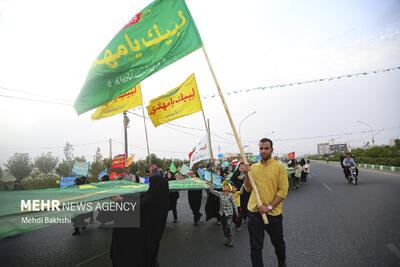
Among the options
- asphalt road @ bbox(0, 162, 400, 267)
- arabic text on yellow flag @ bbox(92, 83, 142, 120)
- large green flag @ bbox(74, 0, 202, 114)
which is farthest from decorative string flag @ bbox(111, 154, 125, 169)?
large green flag @ bbox(74, 0, 202, 114)

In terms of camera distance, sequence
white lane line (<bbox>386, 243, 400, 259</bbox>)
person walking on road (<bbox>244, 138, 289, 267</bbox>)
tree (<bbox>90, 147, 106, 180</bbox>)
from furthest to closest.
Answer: tree (<bbox>90, 147, 106, 180</bbox>), white lane line (<bbox>386, 243, 400, 259</bbox>), person walking on road (<bbox>244, 138, 289, 267</bbox>)

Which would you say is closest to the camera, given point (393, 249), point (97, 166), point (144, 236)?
point (144, 236)

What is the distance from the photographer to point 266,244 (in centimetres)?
447

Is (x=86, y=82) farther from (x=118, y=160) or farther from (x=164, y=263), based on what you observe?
(x=118, y=160)

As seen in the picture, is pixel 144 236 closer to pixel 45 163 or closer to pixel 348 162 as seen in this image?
pixel 348 162

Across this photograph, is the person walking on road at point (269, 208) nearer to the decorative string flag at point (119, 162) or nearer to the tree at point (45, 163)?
the decorative string flag at point (119, 162)

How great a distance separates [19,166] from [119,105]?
3789 cm

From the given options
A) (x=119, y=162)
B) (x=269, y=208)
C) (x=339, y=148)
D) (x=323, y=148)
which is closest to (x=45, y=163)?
(x=119, y=162)

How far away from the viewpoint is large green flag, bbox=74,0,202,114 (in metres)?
3.93

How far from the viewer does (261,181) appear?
3084 millimetres

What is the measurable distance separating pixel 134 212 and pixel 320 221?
197 inches

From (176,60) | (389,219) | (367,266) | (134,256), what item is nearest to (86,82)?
(176,60)

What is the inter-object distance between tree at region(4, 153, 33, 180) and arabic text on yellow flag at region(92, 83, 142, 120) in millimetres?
36944

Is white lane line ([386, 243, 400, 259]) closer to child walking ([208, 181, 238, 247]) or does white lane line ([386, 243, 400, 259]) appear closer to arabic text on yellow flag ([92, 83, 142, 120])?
child walking ([208, 181, 238, 247])
